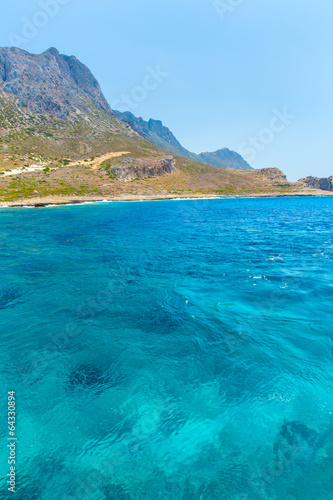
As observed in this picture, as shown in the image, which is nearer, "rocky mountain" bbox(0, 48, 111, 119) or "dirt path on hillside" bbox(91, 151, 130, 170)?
"dirt path on hillside" bbox(91, 151, 130, 170)

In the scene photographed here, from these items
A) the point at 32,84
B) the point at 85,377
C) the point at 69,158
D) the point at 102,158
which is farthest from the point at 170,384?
the point at 32,84

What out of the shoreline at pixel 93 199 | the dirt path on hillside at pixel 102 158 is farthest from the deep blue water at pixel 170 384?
the dirt path on hillside at pixel 102 158

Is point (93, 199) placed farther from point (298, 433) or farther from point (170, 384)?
point (298, 433)

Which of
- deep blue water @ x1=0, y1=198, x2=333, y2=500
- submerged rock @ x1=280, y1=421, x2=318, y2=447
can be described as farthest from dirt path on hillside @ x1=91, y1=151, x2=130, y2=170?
submerged rock @ x1=280, y1=421, x2=318, y2=447

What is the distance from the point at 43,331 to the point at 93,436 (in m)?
6.35

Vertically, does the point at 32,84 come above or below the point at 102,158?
above

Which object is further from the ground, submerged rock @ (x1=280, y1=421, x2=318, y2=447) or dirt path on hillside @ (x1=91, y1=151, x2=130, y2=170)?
dirt path on hillside @ (x1=91, y1=151, x2=130, y2=170)

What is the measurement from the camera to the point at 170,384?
8.38 meters

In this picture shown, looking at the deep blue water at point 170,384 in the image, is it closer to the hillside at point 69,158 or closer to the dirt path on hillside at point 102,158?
the hillside at point 69,158

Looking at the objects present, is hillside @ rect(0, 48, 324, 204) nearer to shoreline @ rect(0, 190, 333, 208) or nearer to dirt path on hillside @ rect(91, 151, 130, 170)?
dirt path on hillside @ rect(91, 151, 130, 170)

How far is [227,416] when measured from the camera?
721 centimetres

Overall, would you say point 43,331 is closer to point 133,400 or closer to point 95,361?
point 95,361

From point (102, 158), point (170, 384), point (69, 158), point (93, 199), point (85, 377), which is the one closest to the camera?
point (170, 384)

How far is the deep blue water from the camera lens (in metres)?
5.76
